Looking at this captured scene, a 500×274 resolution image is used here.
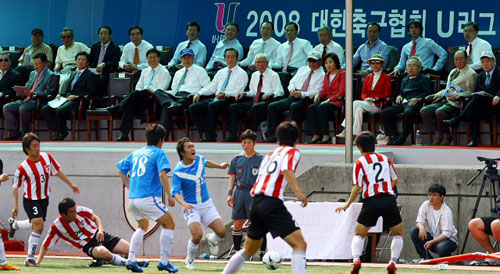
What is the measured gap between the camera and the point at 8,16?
2188 centimetres

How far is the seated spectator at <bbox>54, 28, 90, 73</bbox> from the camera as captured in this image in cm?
1970

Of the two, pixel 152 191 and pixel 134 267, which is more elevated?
pixel 152 191

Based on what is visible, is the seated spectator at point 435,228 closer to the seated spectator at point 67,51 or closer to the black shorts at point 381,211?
the black shorts at point 381,211

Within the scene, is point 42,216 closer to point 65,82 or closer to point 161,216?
point 161,216

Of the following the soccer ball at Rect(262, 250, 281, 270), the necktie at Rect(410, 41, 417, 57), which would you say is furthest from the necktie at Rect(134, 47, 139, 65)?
the soccer ball at Rect(262, 250, 281, 270)

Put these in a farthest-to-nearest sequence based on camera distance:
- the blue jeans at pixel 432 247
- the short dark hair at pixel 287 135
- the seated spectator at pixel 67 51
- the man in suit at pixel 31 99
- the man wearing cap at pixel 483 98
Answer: the seated spectator at pixel 67 51
the man in suit at pixel 31 99
the man wearing cap at pixel 483 98
the blue jeans at pixel 432 247
the short dark hair at pixel 287 135

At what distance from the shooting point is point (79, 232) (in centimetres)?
1334

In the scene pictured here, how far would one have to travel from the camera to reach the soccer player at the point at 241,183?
14109 millimetres

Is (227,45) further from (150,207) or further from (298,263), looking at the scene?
(298,263)

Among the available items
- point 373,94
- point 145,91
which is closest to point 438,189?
point 373,94

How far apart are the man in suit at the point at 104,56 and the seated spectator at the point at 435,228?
6773 millimetres

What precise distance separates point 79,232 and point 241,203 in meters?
2.18

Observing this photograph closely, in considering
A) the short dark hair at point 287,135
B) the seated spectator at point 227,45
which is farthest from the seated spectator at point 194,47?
the short dark hair at point 287,135

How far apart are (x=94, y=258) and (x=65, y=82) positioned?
6106 millimetres
